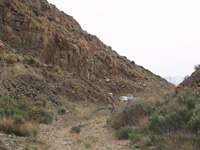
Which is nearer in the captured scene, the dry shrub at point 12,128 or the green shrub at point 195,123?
the green shrub at point 195,123

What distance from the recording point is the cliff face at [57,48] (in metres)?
20.1

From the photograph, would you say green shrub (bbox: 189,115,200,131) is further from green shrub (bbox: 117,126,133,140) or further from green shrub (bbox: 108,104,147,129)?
green shrub (bbox: 108,104,147,129)

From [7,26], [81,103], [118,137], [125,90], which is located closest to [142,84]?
[125,90]

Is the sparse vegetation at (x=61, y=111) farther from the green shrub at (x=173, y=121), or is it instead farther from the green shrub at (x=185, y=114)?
the green shrub at (x=185, y=114)

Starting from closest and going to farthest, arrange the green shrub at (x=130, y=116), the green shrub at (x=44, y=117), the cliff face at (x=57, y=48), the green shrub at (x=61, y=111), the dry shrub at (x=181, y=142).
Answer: the dry shrub at (x=181, y=142) < the green shrub at (x=130, y=116) < the green shrub at (x=44, y=117) < the green shrub at (x=61, y=111) < the cliff face at (x=57, y=48)

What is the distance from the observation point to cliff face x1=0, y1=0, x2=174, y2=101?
790 inches

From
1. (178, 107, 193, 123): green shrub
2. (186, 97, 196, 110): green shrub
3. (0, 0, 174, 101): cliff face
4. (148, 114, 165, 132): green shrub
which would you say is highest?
(0, 0, 174, 101): cliff face

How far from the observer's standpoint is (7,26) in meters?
19.8

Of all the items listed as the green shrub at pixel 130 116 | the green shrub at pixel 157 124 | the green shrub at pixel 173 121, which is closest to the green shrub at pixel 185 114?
the green shrub at pixel 173 121

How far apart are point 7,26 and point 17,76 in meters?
11.5

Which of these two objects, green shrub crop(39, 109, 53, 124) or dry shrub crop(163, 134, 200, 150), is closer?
dry shrub crop(163, 134, 200, 150)

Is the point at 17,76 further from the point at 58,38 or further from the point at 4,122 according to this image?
the point at 58,38

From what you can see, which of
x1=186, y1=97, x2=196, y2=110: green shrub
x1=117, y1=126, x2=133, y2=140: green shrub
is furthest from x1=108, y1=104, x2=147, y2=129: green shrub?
x1=186, y1=97, x2=196, y2=110: green shrub

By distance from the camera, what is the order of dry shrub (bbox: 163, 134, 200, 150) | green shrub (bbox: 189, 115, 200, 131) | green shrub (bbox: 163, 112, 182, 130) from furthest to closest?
1. green shrub (bbox: 163, 112, 182, 130)
2. green shrub (bbox: 189, 115, 200, 131)
3. dry shrub (bbox: 163, 134, 200, 150)
